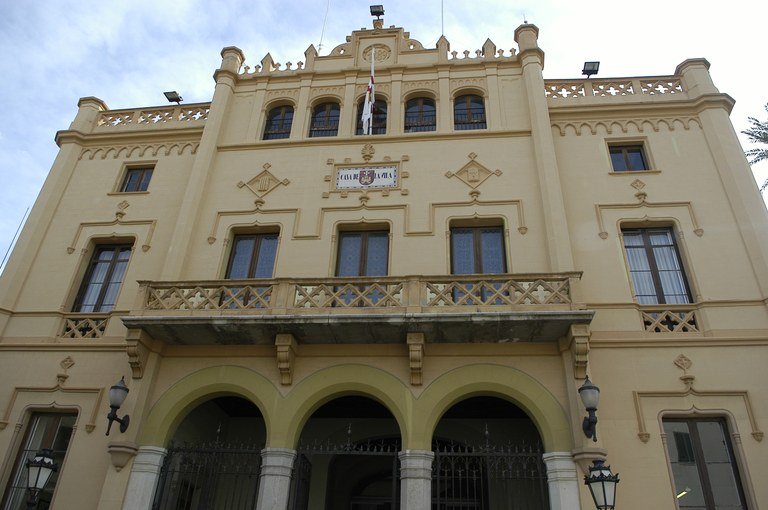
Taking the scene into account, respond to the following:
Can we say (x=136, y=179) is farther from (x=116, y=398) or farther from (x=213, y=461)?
(x=213, y=461)

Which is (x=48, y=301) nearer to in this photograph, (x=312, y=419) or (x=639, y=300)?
(x=312, y=419)

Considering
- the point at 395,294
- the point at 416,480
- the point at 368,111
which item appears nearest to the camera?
the point at 416,480

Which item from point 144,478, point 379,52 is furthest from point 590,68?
point 144,478

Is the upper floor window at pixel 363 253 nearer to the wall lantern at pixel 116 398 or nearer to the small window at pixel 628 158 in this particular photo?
the wall lantern at pixel 116 398

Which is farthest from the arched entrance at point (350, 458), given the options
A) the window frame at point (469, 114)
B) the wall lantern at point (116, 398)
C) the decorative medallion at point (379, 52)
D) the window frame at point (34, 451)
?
the decorative medallion at point (379, 52)

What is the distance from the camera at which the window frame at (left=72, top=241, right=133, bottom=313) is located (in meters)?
14.0

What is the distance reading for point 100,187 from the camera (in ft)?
52.6

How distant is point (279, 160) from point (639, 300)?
10093 mm

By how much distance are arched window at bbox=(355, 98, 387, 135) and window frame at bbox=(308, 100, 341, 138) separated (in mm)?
634

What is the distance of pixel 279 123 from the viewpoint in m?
17.1

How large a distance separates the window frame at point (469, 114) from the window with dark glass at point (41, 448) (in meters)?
12.5

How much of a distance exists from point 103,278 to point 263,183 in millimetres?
4899

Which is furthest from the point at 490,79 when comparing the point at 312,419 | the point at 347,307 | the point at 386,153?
the point at 312,419

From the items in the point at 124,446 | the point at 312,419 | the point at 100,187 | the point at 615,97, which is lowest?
the point at 124,446
